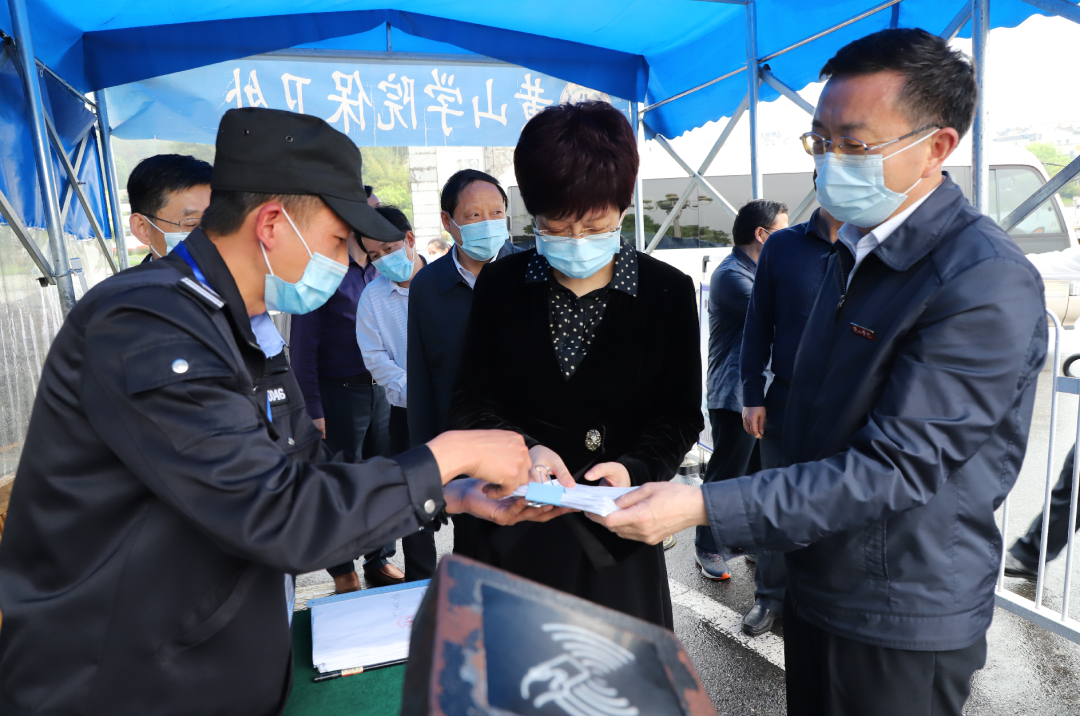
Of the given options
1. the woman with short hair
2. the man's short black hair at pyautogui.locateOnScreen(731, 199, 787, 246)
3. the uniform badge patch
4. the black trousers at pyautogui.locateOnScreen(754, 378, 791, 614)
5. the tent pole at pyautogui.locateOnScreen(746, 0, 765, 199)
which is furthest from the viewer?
the tent pole at pyautogui.locateOnScreen(746, 0, 765, 199)

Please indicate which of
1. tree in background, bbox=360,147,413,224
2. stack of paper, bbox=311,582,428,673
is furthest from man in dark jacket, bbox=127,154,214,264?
tree in background, bbox=360,147,413,224

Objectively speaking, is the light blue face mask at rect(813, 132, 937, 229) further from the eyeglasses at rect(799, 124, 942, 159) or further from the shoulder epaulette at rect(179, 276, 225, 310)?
the shoulder epaulette at rect(179, 276, 225, 310)

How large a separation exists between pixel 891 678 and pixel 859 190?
3.23ft

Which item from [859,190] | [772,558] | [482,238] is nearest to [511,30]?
[482,238]

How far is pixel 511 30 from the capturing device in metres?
5.38

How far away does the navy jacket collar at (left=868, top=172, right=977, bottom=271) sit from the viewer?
132 cm

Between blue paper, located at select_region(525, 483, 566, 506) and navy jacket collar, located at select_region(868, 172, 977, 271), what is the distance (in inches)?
31.8

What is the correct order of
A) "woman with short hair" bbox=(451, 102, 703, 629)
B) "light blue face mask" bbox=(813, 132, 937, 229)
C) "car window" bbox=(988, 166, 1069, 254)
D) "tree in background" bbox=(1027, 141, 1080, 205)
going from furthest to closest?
1. "tree in background" bbox=(1027, 141, 1080, 205)
2. "car window" bbox=(988, 166, 1069, 254)
3. "woman with short hair" bbox=(451, 102, 703, 629)
4. "light blue face mask" bbox=(813, 132, 937, 229)

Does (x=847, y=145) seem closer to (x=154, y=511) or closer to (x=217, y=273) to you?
(x=217, y=273)

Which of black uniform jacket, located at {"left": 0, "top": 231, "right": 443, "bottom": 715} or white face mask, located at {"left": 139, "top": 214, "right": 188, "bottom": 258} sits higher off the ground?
white face mask, located at {"left": 139, "top": 214, "right": 188, "bottom": 258}

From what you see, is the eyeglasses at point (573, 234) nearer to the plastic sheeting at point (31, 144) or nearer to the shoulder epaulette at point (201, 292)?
the shoulder epaulette at point (201, 292)

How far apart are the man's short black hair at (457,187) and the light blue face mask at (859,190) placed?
1767 mm

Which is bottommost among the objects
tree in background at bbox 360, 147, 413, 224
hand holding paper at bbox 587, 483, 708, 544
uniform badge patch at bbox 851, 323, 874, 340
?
hand holding paper at bbox 587, 483, 708, 544

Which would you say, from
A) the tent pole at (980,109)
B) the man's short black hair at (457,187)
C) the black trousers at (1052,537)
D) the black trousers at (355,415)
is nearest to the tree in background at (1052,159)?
the black trousers at (1052,537)
